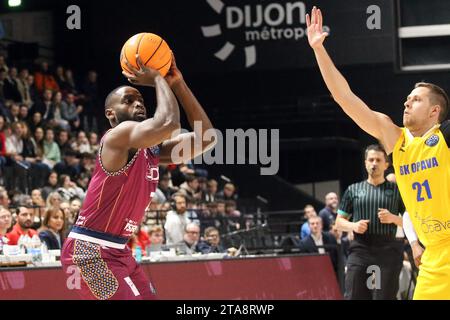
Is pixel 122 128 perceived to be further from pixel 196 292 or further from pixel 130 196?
pixel 196 292

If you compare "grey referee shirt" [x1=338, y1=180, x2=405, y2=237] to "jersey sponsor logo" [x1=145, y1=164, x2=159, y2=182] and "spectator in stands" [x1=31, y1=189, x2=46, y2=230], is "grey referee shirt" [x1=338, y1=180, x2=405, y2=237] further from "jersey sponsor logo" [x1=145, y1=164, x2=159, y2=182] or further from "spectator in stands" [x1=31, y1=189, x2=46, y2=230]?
"spectator in stands" [x1=31, y1=189, x2=46, y2=230]

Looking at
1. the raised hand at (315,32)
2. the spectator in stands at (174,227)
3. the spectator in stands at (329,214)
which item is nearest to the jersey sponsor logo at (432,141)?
the raised hand at (315,32)

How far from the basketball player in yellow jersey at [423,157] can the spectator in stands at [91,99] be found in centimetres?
1415

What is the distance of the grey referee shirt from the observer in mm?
9758

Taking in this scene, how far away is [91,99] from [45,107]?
2.99 m

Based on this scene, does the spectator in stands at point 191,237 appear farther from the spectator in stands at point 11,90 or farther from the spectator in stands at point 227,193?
the spectator in stands at point 11,90

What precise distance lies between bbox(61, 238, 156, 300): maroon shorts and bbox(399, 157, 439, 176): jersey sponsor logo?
177cm

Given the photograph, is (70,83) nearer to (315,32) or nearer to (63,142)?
(63,142)

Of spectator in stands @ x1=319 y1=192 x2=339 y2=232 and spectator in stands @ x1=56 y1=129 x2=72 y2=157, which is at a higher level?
spectator in stands @ x1=56 y1=129 x2=72 y2=157

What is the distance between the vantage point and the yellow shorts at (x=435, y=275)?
5746mm

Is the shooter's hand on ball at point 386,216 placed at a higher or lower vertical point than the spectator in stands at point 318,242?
higher

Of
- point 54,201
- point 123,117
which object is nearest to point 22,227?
point 54,201

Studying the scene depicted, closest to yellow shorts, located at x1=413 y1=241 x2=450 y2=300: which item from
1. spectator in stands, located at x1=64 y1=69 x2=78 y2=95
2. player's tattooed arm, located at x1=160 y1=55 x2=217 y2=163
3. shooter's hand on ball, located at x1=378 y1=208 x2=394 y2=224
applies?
player's tattooed arm, located at x1=160 y1=55 x2=217 y2=163

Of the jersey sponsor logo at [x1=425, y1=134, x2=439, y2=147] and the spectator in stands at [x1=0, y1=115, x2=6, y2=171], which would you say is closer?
the jersey sponsor logo at [x1=425, y1=134, x2=439, y2=147]
